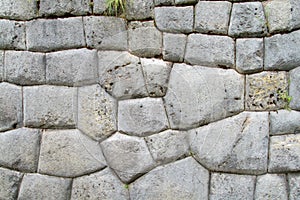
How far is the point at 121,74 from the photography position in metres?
2.54

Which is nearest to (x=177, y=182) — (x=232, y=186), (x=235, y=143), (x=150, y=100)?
(x=232, y=186)

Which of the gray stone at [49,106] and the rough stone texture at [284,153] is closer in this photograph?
the rough stone texture at [284,153]

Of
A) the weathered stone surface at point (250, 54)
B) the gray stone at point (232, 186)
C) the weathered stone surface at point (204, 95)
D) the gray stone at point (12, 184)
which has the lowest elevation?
the gray stone at point (12, 184)

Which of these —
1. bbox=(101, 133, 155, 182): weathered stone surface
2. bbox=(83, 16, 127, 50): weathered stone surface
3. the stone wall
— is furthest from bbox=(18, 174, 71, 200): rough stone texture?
bbox=(83, 16, 127, 50): weathered stone surface

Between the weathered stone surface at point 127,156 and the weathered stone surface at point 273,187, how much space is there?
743mm

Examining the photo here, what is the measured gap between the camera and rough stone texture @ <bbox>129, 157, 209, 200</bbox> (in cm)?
249

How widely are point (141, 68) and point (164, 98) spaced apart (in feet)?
0.85

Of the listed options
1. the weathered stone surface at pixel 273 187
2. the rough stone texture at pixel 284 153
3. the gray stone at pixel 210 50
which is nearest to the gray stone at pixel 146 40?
the gray stone at pixel 210 50

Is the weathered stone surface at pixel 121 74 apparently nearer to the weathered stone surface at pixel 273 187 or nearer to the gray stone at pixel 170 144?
the gray stone at pixel 170 144

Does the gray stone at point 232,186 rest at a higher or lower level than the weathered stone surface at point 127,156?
lower

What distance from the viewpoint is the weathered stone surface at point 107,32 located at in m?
2.54

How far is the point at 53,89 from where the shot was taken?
8.45ft

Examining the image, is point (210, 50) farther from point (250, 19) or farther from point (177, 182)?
point (177, 182)

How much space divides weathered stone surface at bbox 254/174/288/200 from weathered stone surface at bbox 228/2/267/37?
3.10ft
